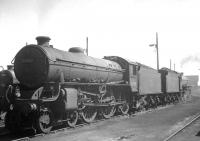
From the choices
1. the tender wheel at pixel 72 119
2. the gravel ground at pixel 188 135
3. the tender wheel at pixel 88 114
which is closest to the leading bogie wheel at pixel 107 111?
the tender wheel at pixel 88 114

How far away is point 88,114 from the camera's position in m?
11.8

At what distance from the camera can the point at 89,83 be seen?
1126cm

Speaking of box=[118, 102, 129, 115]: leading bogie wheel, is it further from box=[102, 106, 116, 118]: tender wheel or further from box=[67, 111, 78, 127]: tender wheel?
box=[67, 111, 78, 127]: tender wheel

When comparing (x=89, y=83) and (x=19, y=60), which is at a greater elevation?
(x=19, y=60)

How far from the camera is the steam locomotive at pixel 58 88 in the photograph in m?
9.04

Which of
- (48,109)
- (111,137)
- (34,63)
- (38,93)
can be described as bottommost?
(111,137)

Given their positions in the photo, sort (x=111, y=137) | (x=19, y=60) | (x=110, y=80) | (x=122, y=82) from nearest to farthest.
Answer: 1. (x=111, y=137)
2. (x=19, y=60)
3. (x=110, y=80)
4. (x=122, y=82)

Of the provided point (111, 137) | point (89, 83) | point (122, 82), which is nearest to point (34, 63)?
point (89, 83)

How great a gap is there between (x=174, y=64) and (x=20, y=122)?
56.9 meters

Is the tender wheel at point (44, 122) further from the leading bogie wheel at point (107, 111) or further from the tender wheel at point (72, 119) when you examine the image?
the leading bogie wheel at point (107, 111)

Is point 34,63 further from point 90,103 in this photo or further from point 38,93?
point 90,103

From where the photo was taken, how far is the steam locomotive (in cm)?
904

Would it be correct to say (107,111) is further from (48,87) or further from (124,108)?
(48,87)

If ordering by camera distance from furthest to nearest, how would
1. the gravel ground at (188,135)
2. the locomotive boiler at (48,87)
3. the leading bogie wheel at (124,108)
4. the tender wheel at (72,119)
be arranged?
1. the leading bogie wheel at (124,108)
2. the tender wheel at (72,119)
3. the locomotive boiler at (48,87)
4. the gravel ground at (188,135)
